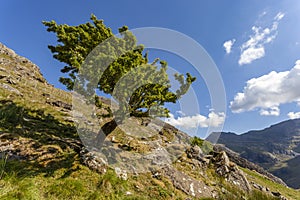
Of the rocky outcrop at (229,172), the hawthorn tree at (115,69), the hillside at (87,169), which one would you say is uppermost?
the hawthorn tree at (115,69)

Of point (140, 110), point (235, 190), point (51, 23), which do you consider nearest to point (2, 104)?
point (51, 23)

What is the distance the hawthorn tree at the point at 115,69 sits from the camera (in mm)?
15430

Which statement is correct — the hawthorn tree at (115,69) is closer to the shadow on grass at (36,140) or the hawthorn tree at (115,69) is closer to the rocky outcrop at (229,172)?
the shadow on grass at (36,140)

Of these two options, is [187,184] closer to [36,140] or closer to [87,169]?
[87,169]

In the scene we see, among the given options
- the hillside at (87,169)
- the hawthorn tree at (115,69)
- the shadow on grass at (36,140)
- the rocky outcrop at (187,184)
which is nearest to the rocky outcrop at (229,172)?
the hillside at (87,169)

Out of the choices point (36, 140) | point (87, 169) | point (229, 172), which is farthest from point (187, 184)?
point (36, 140)

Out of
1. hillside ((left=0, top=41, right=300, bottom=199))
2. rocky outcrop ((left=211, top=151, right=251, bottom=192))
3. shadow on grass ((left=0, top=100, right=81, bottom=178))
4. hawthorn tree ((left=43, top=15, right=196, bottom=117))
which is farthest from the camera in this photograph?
rocky outcrop ((left=211, top=151, right=251, bottom=192))

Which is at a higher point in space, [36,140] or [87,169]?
[36,140]

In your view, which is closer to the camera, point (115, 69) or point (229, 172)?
point (115, 69)

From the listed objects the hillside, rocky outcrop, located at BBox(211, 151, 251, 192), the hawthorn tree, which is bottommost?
the hillside

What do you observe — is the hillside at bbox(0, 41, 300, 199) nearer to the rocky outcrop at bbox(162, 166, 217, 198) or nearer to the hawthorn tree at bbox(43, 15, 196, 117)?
the rocky outcrop at bbox(162, 166, 217, 198)

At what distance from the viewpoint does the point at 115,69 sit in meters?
15.3

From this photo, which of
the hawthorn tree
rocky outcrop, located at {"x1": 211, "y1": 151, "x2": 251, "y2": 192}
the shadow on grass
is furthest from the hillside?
the hawthorn tree

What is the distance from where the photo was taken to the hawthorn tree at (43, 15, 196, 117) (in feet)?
50.6
